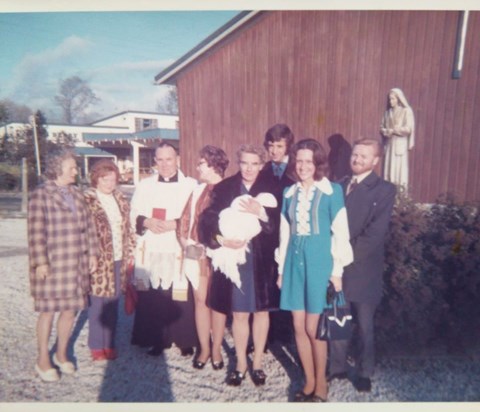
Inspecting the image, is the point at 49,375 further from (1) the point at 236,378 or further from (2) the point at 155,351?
(1) the point at 236,378

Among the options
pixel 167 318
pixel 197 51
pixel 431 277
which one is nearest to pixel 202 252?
pixel 167 318

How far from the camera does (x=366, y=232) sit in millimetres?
2002

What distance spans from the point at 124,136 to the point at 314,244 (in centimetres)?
800

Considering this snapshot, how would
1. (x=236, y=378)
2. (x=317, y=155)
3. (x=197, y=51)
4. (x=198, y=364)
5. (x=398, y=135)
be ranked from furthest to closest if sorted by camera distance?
(x=197, y=51) < (x=398, y=135) < (x=198, y=364) < (x=236, y=378) < (x=317, y=155)

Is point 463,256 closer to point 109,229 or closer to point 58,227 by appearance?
point 109,229

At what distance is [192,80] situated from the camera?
4.82 metres

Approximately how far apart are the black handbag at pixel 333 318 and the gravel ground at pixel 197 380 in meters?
0.53

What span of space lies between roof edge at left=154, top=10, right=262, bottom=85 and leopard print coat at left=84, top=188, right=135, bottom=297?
97.3 inches

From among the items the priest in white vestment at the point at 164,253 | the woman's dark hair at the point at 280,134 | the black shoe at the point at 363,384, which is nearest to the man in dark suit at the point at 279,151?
the woman's dark hair at the point at 280,134

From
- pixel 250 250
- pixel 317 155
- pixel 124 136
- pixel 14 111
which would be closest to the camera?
pixel 317 155

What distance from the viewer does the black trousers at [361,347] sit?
2100 millimetres

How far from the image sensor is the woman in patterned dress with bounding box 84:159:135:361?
94.3 inches

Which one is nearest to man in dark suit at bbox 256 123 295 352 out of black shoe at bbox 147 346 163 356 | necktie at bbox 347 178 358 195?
necktie at bbox 347 178 358 195

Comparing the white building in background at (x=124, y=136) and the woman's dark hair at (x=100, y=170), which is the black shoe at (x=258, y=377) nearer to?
the woman's dark hair at (x=100, y=170)
